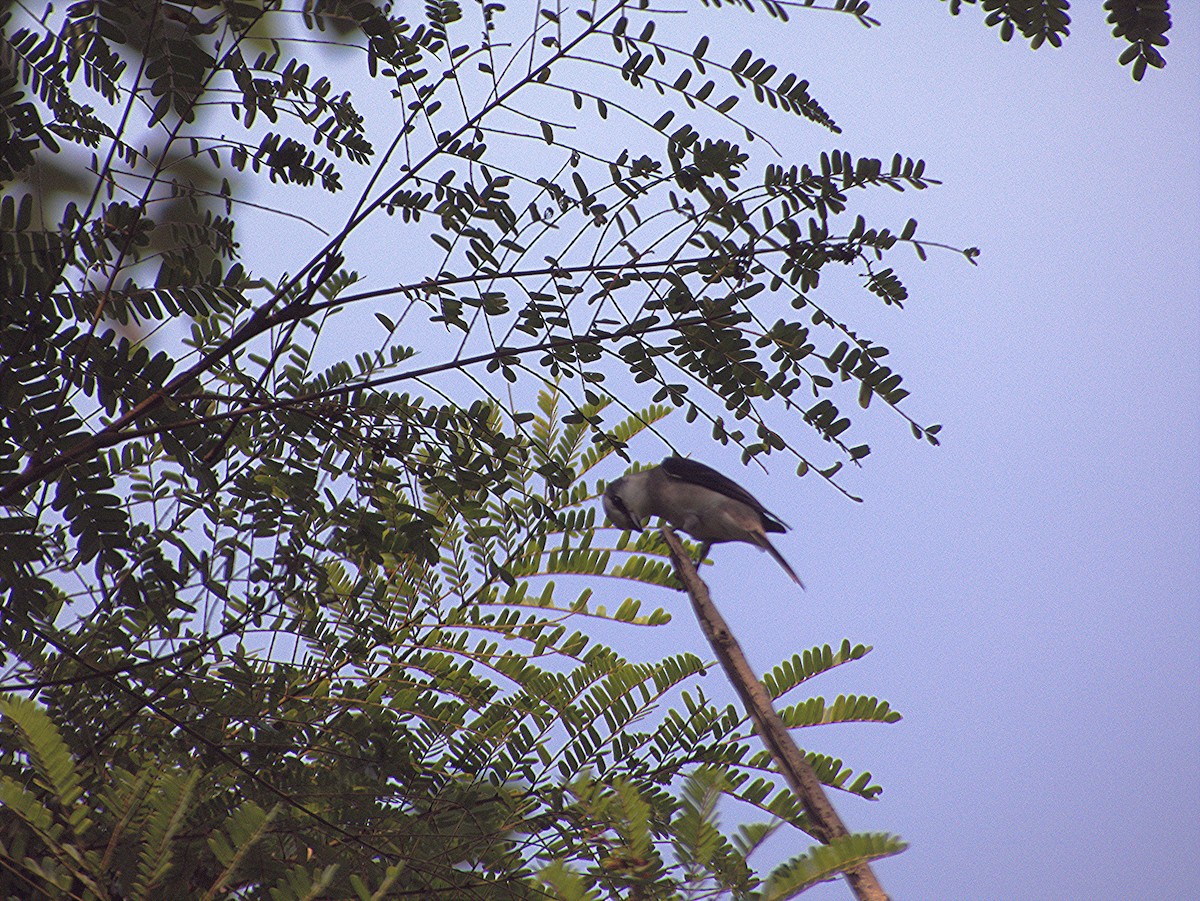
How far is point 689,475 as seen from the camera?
163 inches

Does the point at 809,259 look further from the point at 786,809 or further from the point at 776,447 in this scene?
the point at 786,809

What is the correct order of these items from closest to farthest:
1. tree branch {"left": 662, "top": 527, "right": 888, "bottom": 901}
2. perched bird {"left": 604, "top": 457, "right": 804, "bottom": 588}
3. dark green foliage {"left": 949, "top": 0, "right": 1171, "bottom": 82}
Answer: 1. tree branch {"left": 662, "top": 527, "right": 888, "bottom": 901}
2. dark green foliage {"left": 949, "top": 0, "right": 1171, "bottom": 82}
3. perched bird {"left": 604, "top": 457, "right": 804, "bottom": 588}

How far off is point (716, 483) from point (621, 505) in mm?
543

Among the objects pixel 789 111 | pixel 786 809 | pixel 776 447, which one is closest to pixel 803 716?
pixel 786 809

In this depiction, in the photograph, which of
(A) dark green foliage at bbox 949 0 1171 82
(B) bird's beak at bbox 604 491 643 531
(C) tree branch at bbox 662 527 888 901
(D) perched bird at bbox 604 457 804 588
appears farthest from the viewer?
(D) perched bird at bbox 604 457 804 588

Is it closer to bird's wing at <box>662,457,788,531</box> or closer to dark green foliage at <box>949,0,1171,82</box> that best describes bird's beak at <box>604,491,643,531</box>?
bird's wing at <box>662,457,788,531</box>

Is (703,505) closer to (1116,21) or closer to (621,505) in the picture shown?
(621,505)

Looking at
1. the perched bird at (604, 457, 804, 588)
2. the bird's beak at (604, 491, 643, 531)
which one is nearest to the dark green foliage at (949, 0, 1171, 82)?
the bird's beak at (604, 491, 643, 531)

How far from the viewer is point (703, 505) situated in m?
4.05

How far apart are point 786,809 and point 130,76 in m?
2.37

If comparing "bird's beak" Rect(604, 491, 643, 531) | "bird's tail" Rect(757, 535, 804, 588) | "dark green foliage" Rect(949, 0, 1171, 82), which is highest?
"dark green foliage" Rect(949, 0, 1171, 82)

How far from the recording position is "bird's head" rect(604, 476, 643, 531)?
3574 millimetres

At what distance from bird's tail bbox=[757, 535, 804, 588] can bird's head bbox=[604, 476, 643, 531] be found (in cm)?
55

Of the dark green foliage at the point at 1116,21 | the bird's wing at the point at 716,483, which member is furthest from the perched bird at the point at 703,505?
the dark green foliage at the point at 1116,21
